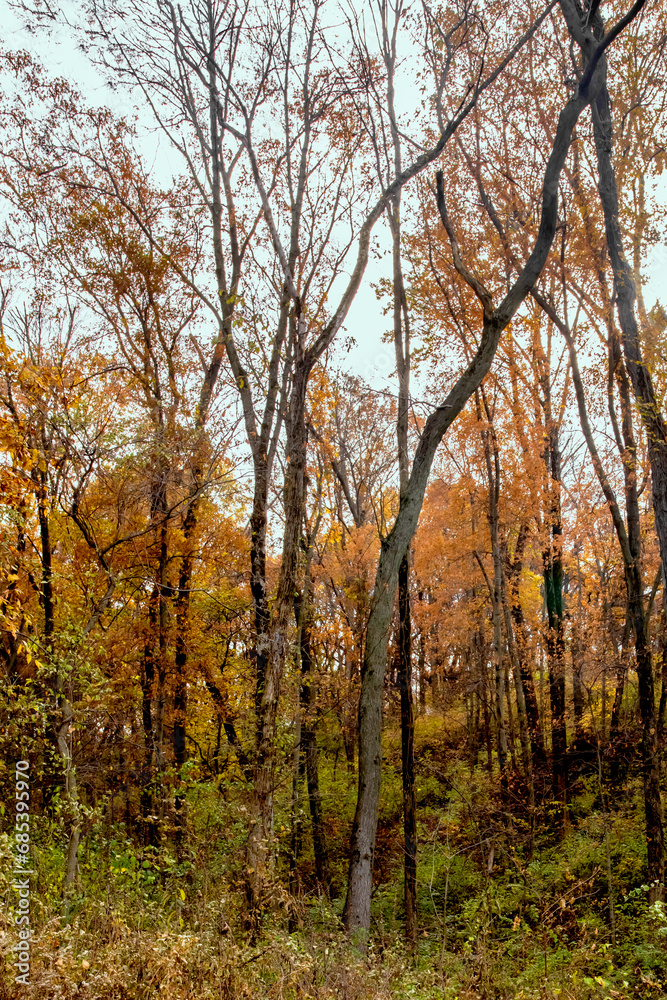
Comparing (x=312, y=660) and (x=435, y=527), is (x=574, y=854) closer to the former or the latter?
(x=312, y=660)

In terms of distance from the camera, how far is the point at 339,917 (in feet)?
27.8

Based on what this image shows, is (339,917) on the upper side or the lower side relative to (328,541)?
lower

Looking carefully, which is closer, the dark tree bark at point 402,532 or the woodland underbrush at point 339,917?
the woodland underbrush at point 339,917

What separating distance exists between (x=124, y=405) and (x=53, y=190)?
4.98m

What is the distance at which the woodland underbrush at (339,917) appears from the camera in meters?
3.43

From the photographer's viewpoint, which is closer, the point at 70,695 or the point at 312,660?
the point at 70,695

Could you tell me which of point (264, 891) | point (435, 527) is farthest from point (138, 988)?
point (435, 527)

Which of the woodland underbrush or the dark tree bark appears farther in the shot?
the dark tree bark

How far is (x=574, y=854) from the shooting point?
9828 mm

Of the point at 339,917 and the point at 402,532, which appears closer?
the point at 402,532

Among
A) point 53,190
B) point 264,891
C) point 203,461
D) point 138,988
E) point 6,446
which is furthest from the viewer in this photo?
point 53,190

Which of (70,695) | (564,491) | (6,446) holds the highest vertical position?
(564,491)

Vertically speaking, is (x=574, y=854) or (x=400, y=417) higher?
(x=400, y=417)

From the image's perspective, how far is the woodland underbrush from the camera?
11.3 ft
